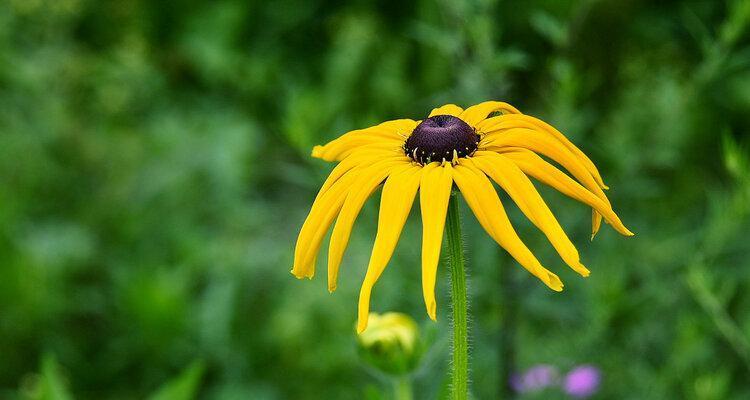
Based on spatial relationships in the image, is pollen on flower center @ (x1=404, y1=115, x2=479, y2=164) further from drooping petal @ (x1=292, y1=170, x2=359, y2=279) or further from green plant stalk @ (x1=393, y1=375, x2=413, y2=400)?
green plant stalk @ (x1=393, y1=375, x2=413, y2=400)

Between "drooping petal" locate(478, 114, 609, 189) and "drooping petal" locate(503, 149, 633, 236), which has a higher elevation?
"drooping petal" locate(478, 114, 609, 189)

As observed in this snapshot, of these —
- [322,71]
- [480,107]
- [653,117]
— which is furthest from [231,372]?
[322,71]

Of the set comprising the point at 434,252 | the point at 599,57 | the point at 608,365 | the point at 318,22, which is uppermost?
the point at 318,22

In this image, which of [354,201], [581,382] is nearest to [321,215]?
[354,201]

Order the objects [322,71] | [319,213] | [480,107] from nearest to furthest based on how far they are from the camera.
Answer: [319,213] → [480,107] → [322,71]

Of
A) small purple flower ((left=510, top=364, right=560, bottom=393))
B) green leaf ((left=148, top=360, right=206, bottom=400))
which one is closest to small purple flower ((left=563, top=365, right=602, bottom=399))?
small purple flower ((left=510, top=364, right=560, bottom=393))

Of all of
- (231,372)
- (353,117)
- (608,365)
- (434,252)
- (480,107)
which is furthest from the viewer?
(353,117)

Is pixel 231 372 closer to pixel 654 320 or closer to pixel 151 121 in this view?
pixel 654 320
